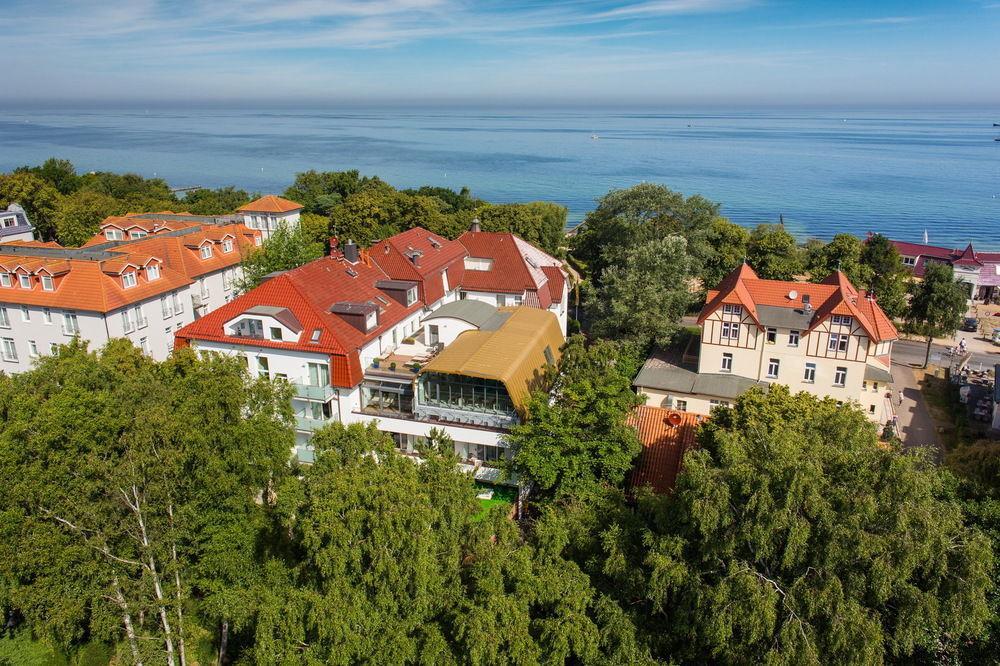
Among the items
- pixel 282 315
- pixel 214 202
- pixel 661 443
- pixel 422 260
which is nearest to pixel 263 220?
pixel 214 202

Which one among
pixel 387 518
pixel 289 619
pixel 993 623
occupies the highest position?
pixel 387 518

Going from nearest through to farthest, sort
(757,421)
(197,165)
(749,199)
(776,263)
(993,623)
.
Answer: (993,623) < (757,421) < (776,263) < (749,199) < (197,165)

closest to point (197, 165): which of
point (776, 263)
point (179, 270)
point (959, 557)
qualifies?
point (179, 270)

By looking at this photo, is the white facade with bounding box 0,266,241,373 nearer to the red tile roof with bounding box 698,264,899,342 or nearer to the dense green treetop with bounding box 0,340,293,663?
the dense green treetop with bounding box 0,340,293,663

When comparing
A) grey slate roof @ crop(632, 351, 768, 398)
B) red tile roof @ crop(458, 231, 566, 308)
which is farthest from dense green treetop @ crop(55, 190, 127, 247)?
grey slate roof @ crop(632, 351, 768, 398)

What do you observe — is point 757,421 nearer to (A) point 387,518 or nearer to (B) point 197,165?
(A) point 387,518

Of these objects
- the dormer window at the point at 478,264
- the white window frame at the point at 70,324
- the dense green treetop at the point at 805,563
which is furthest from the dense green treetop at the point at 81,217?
the dense green treetop at the point at 805,563

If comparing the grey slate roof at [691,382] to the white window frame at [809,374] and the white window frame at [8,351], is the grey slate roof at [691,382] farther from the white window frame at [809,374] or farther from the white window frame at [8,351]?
the white window frame at [8,351]

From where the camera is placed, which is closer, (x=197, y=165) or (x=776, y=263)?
(x=776, y=263)
